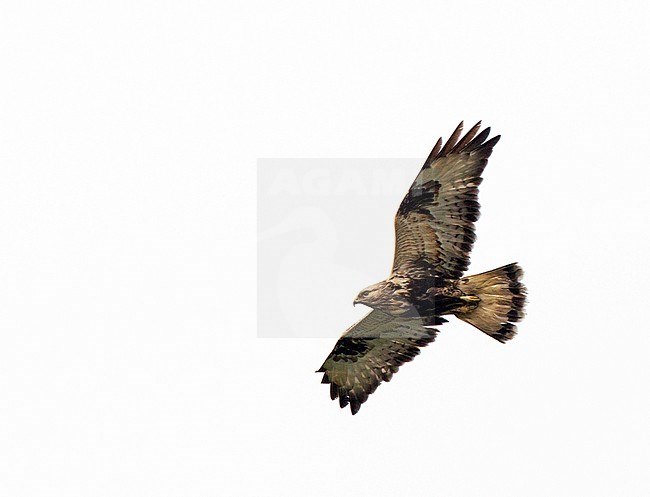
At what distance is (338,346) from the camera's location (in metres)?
15.5

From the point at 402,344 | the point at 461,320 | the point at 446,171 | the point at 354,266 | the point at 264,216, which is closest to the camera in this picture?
the point at 446,171

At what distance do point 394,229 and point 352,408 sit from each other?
3.01m

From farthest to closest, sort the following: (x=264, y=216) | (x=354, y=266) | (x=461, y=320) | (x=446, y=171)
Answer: (x=264, y=216) < (x=354, y=266) < (x=461, y=320) < (x=446, y=171)

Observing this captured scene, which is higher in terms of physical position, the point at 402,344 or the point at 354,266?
the point at 354,266

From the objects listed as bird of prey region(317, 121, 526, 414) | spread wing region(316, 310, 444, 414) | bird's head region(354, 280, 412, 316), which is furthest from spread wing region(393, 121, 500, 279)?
spread wing region(316, 310, 444, 414)

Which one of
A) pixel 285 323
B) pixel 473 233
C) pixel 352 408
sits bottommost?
pixel 352 408

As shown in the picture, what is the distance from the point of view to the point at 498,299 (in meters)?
14.1

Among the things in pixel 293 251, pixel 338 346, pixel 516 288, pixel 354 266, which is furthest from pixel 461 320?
pixel 293 251

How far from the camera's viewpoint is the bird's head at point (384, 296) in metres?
14.0

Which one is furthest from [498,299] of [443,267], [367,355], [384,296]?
[367,355]

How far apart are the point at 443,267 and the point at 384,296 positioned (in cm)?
79

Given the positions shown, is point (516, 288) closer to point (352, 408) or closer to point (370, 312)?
point (370, 312)

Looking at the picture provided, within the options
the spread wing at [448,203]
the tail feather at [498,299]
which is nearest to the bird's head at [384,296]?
the spread wing at [448,203]

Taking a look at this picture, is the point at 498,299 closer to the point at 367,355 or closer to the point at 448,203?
the point at 448,203
